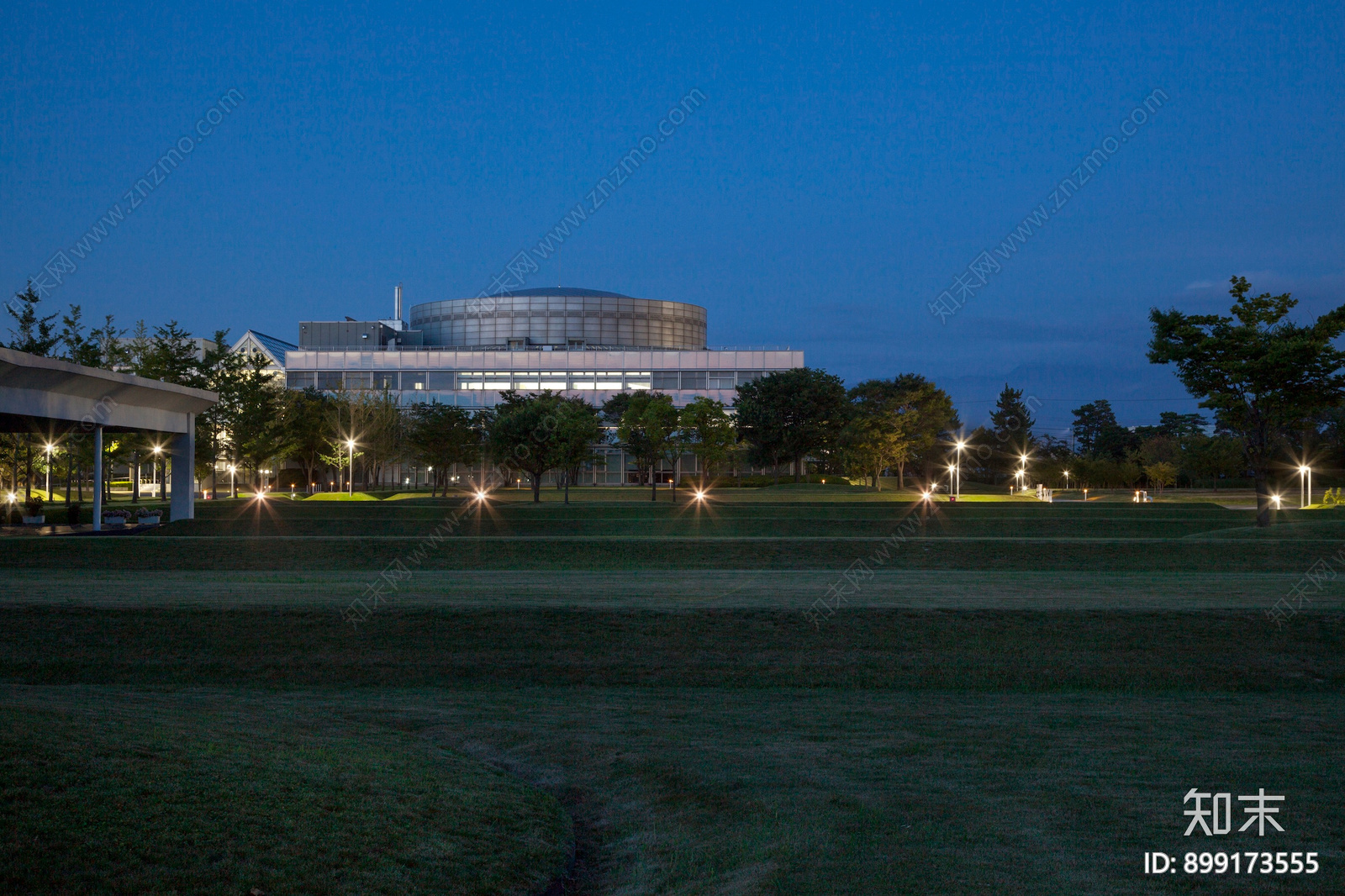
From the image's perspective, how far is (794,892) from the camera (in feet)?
17.4

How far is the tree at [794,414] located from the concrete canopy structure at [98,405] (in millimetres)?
46291

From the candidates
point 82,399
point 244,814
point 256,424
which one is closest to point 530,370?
point 256,424

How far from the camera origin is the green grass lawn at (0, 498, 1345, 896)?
18.2ft

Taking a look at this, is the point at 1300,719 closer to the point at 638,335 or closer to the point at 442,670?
the point at 442,670

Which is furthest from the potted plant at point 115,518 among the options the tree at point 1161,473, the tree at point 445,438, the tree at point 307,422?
the tree at point 1161,473

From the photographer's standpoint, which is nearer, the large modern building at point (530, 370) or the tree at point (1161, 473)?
the tree at point (1161, 473)

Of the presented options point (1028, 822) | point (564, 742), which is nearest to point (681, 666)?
point (564, 742)

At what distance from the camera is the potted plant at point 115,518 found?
34844mm

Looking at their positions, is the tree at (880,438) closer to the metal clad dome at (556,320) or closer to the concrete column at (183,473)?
the metal clad dome at (556,320)

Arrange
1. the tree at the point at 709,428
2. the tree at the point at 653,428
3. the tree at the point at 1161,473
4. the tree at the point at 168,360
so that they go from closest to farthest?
the tree at the point at 168,360 → the tree at the point at 653,428 → the tree at the point at 709,428 → the tree at the point at 1161,473

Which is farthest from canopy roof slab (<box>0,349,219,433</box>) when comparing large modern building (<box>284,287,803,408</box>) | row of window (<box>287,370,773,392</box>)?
row of window (<box>287,370,773,392</box>)

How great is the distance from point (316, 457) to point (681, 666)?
73.8m

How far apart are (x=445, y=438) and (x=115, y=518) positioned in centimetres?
3371

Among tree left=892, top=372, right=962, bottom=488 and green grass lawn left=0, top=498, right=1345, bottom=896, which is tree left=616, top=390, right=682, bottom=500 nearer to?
tree left=892, top=372, right=962, bottom=488
